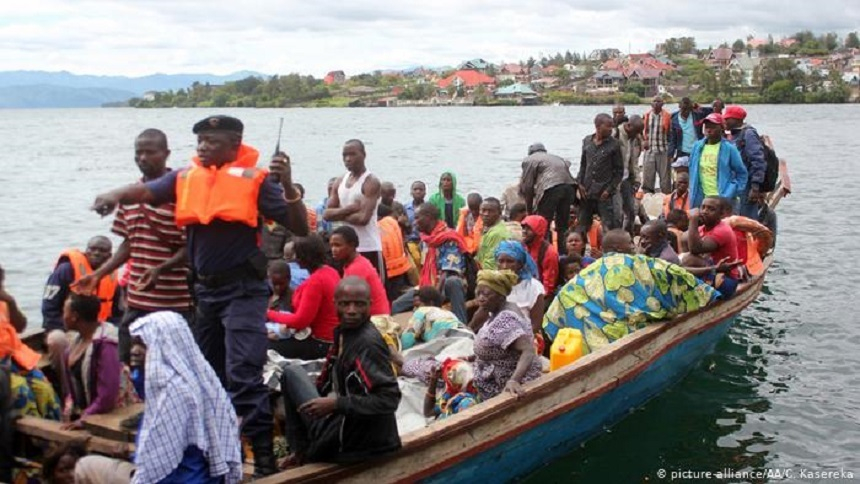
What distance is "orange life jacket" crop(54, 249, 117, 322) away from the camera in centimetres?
620

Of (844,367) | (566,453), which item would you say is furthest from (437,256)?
(844,367)

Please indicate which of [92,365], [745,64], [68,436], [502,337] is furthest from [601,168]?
[745,64]

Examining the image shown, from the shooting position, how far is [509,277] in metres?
5.57

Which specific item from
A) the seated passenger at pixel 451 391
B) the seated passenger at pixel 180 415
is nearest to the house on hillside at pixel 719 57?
the seated passenger at pixel 451 391

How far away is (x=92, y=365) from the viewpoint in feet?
16.0

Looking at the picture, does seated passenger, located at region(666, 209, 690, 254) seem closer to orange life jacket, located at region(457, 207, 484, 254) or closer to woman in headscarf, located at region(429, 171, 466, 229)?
Answer: orange life jacket, located at region(457, 207, 484, 254)

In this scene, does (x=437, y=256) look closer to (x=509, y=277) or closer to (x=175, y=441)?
(x=509, y=277)

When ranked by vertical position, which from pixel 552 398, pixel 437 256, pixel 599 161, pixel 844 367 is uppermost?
pixel 599 161

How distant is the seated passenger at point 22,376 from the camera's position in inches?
203

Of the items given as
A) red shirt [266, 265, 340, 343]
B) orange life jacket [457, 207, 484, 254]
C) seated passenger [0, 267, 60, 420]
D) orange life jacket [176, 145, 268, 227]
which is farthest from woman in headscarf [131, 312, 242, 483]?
orange life jacket [457, 207, 484, 254]

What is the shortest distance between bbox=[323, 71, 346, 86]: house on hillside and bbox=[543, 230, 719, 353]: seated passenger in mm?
107463

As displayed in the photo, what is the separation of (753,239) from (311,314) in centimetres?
562

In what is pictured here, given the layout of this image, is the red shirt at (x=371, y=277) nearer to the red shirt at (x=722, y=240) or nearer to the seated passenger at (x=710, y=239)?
the seated passenger at (x=710, y=239)

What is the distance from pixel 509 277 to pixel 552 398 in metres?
1.13
